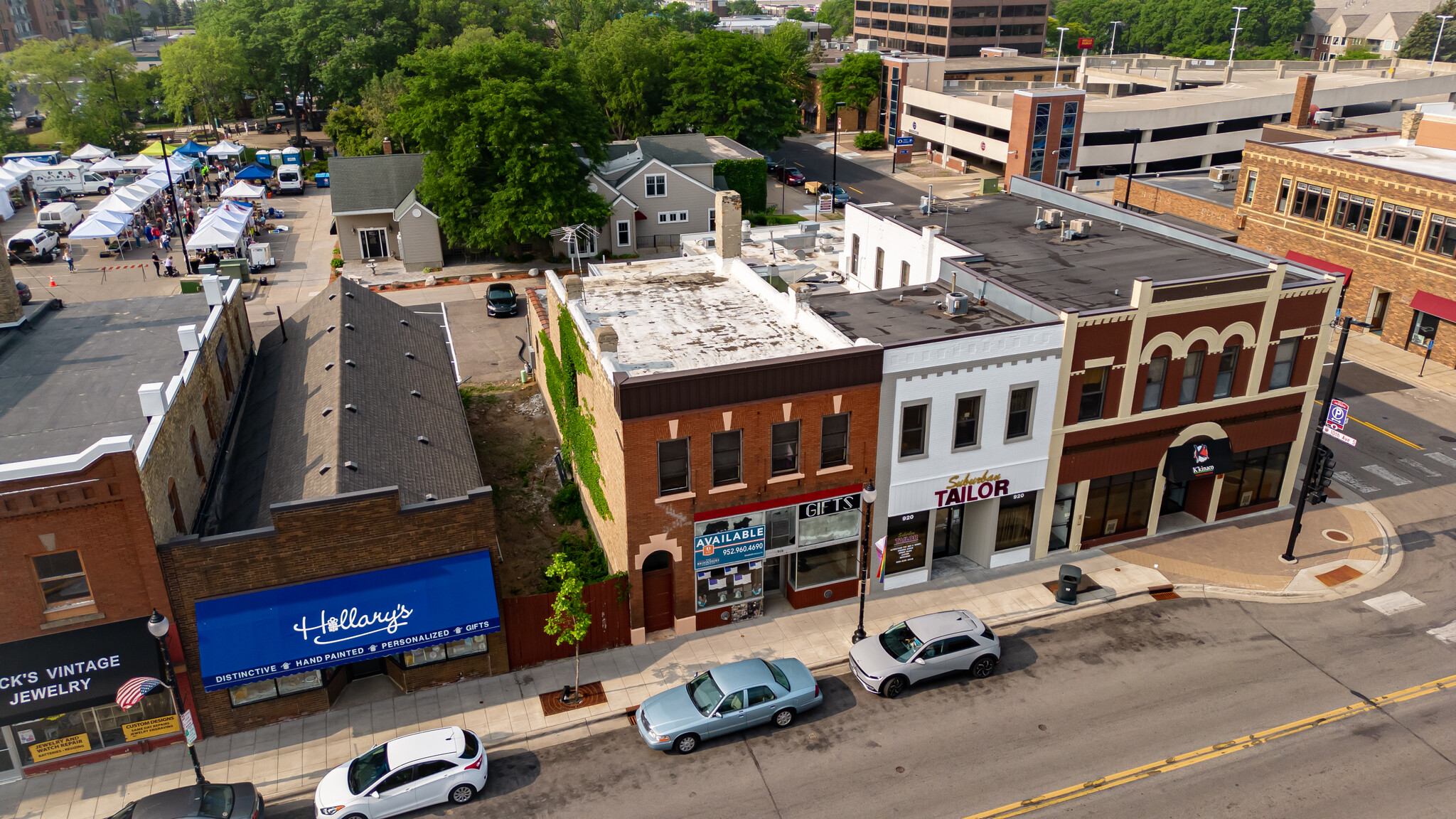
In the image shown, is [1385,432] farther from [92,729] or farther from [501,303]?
[92,729]

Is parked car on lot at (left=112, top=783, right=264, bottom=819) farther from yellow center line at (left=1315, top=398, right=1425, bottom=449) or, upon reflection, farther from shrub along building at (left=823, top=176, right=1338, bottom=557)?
yellow center line at (left=1315, top=398, right=1425, bottom=449)

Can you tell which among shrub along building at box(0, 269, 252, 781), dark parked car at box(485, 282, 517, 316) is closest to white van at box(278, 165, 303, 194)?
dark parked car at box(485, 282, 517, 316)

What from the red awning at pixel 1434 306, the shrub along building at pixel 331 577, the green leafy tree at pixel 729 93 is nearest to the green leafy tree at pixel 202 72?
the green leafy tree at pixel 729 93

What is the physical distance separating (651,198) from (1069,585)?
46384 millimetres

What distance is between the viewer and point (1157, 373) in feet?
98.2

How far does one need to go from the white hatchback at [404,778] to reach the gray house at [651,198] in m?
47.8

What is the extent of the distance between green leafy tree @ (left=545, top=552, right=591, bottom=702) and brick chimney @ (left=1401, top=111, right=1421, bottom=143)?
56.3 metres

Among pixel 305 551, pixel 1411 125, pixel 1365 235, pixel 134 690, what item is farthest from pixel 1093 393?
pixel 1411 125

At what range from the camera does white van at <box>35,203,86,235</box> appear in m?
70.5

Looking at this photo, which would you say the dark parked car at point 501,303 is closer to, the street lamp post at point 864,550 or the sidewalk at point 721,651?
the sidewalk at point 721,651

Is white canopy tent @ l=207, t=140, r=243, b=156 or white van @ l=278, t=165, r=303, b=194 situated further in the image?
white canopy tent @ l=207, t=140, r=243, b=156

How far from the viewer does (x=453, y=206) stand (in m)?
59.7

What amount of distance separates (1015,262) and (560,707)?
2214cm

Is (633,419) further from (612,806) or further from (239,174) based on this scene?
(239,174)
